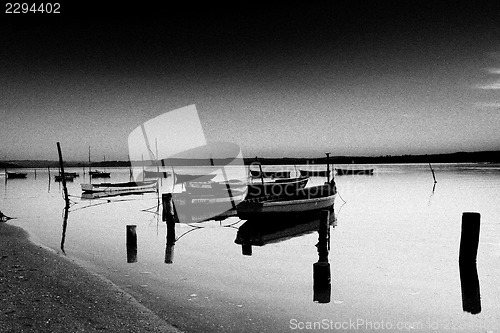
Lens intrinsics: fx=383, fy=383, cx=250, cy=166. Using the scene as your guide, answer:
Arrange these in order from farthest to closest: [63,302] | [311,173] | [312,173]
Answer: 1. [312,173]
2. [311,173]
3. [63,302]

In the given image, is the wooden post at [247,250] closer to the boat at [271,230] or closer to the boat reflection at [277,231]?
the boat reflection at [277,231]

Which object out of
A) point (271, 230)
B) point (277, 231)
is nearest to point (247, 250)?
point (271, 230)

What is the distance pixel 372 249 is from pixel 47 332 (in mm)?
11965

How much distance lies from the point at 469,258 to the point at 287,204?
7.37m

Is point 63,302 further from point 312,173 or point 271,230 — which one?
point 312,173

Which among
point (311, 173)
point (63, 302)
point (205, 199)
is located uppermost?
point (205, 199)

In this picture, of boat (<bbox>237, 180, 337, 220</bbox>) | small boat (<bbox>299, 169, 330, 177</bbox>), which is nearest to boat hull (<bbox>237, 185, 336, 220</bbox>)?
boat (<bbox>237, 180, 337, 220</bbox>)

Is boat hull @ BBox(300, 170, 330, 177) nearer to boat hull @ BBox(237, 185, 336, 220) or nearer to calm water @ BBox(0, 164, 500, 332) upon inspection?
calm water @ BBox(0, 164, 500, 332)

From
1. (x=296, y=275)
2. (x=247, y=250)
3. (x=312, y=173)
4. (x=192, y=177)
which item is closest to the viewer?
(x=296, y=275)

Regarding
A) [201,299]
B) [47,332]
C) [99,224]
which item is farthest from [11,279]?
[99,224]

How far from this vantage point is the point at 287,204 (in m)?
15.9

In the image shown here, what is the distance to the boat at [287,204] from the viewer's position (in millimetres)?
14906

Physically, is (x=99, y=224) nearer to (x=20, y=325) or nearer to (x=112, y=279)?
(x=112, y=279)

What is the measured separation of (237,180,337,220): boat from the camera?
14.9 metres
